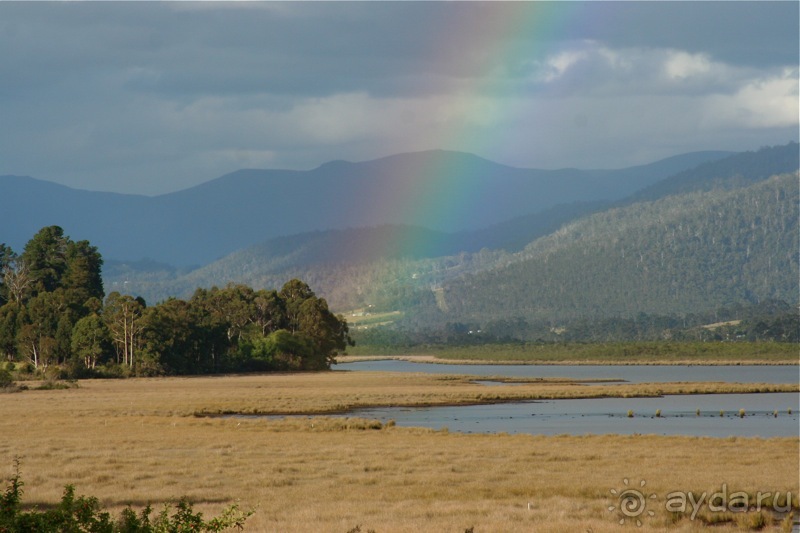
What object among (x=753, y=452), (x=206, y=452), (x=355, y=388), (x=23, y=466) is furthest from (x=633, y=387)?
→ (x=23, y=466)

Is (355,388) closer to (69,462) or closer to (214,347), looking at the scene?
(214,347)

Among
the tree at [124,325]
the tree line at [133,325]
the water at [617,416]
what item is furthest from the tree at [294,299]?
the water at [617,416]

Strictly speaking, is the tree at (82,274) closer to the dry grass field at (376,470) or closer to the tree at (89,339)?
the tree at (89,339)

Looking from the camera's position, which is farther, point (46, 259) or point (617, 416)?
point (46, 259)

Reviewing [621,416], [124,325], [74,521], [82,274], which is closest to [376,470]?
[74,521]

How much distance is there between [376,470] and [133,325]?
3449 inches

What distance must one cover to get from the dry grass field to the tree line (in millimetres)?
60400

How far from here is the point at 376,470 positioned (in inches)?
1432

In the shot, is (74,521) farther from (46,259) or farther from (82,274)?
(46,259)

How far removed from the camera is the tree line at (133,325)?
391 feet

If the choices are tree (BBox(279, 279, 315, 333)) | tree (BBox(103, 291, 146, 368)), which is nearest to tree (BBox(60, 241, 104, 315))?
tree (BBox(103, 291, 146, 368))

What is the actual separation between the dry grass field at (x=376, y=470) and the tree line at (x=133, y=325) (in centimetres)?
6040

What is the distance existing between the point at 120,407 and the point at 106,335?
54.1 meters

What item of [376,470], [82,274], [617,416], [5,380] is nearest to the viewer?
[376,470]
